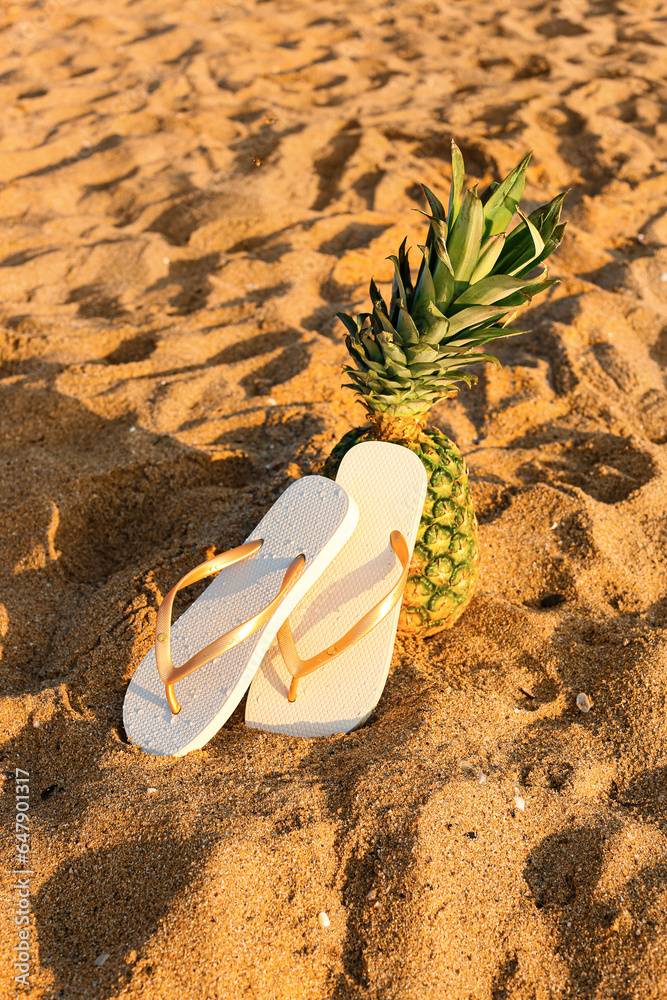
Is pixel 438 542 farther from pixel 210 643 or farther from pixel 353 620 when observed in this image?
pixel 210 643

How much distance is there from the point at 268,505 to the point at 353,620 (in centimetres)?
75

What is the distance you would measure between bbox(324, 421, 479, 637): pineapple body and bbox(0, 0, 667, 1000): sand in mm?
171

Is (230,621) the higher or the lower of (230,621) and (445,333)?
the lower

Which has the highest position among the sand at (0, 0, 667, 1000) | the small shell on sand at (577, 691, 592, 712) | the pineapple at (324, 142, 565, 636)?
the pineapple at (324, 142, 565, 636)

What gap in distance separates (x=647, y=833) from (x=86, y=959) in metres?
1.26

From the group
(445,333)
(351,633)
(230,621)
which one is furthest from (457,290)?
(230,621)

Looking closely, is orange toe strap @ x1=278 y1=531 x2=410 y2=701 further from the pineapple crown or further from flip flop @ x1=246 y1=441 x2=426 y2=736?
the pineapple crown

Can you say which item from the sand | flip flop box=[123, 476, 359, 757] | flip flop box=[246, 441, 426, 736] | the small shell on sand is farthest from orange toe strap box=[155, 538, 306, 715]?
the small shell on sand

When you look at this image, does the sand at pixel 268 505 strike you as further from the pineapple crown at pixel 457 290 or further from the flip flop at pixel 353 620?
the pineapple crown at pixel 457 290

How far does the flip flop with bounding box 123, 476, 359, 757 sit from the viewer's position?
69.3 inches

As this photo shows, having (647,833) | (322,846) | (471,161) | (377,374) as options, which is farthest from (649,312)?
(322,846)

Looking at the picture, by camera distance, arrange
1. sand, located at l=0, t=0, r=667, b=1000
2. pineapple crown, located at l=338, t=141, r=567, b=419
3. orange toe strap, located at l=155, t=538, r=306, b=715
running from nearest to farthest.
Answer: sand, located at l=0, t=0, r=667, b=1000 → pineapple crown, located at l=338, t=141, r=567, b=419 → orange toe strap, located at l=155, t=538, r=306, b=715

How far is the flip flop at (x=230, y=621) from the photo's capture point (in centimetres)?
176

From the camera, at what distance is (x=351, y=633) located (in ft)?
5.75
